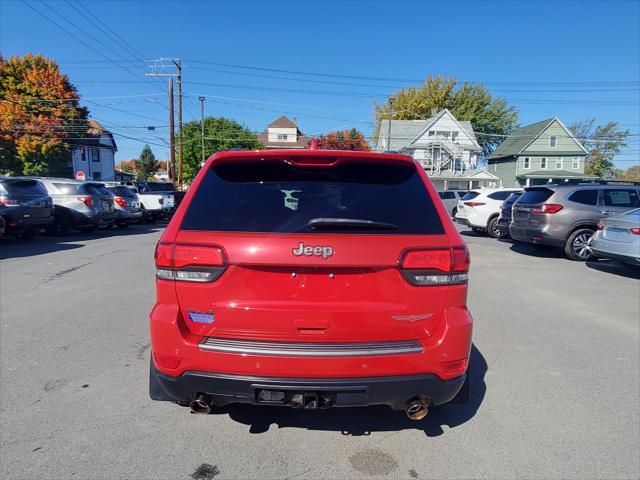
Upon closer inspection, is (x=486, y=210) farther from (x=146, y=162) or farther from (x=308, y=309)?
(x=146, y=162)

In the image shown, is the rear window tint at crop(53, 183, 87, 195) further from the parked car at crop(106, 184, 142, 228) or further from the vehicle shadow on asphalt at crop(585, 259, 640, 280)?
the vehicle shadow on asphalt at crop(585, 259, 640, 280)

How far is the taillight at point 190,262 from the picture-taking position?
2230 millimetres

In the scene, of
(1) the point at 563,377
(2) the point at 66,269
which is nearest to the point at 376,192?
(1) the point at 563,377

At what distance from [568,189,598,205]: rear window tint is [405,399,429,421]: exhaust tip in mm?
9561

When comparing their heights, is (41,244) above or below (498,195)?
below

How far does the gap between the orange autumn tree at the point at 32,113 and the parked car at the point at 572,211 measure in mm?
38455

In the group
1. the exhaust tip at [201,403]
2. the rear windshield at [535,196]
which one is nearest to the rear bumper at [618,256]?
the rear windshield at [535,196]

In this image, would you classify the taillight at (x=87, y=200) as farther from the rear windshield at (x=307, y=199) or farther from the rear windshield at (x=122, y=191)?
the rear windshield at (x=307, y=199)

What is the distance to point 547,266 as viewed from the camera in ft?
30.8

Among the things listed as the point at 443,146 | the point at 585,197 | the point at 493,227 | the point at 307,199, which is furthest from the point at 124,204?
the point at 443,146

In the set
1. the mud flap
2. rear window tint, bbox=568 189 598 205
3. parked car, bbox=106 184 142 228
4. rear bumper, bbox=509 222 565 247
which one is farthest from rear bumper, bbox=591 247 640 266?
parked car, bbox=106 184 142 228

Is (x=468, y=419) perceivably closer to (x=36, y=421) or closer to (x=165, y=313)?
(x=165, y=313)

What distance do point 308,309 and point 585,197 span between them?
1046cm

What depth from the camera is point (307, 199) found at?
8.06 feet
